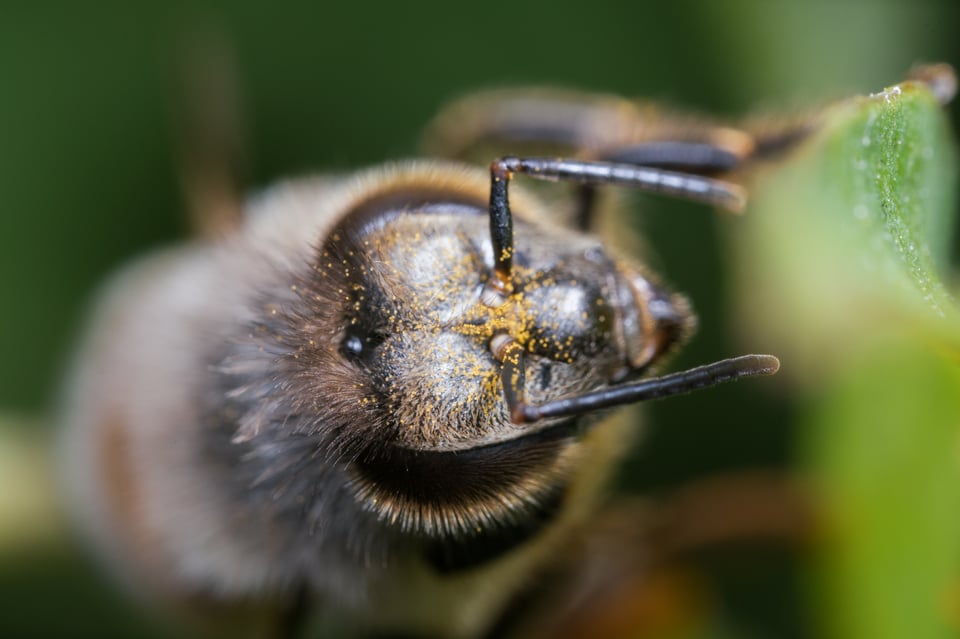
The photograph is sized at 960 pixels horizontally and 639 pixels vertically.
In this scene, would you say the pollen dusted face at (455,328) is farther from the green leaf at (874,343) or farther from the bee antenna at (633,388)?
the green leaf at (874,343)

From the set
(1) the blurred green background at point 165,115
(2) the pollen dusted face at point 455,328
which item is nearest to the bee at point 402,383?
(2) the pollen dusted face at point 455,328

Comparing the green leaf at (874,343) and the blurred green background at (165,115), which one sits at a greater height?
the blurred green background at (165,115)

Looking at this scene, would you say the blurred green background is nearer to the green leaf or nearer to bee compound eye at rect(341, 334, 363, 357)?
the green leaf

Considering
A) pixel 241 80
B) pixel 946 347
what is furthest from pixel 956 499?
pixel 241 80

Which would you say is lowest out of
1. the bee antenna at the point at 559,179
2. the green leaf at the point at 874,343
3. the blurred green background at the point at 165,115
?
the green leaf at the point at 874,343

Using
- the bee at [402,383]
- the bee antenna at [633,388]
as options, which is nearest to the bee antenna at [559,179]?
the bee at [402,383]

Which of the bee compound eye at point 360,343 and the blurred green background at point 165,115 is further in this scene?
the blurred green background at point 165,115

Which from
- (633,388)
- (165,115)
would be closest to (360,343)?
(633,388)
